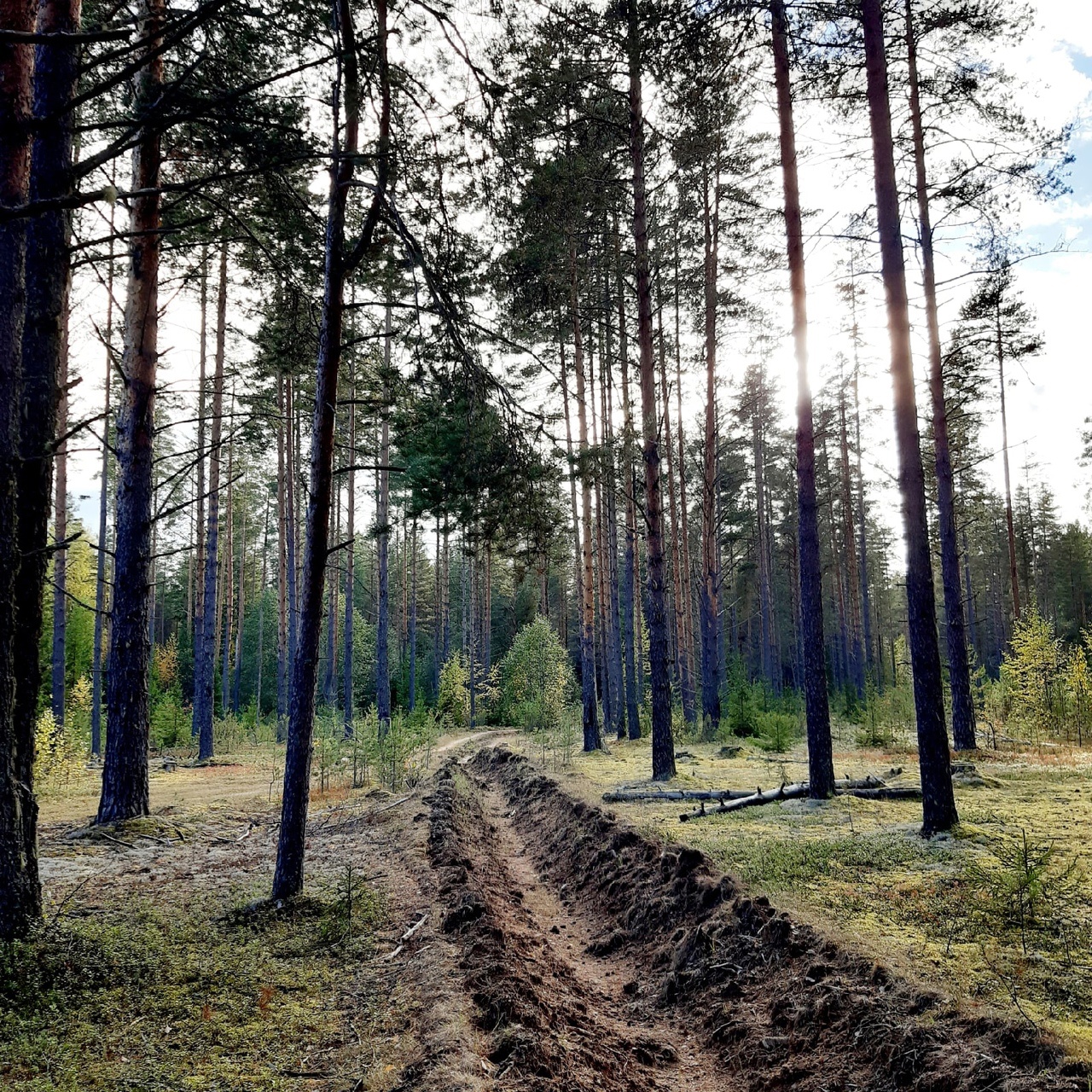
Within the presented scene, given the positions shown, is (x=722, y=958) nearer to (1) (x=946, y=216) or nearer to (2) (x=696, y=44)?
(2) (x=696, y=44)

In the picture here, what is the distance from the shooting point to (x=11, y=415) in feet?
13.6

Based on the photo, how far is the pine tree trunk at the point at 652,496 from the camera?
11.5 m

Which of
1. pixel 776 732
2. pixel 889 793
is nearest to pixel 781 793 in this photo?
pixel 889 793

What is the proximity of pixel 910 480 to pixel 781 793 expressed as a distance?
4.59 m

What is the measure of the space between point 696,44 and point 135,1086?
10421 mm

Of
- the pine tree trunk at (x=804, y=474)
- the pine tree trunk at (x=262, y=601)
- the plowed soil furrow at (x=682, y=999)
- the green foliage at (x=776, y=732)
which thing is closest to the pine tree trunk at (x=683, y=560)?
the green foliage at (x=776, y=732)

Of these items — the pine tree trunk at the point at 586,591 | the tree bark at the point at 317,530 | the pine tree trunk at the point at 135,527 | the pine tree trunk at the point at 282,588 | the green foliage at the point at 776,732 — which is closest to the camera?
the tree bark at the point at 317,530

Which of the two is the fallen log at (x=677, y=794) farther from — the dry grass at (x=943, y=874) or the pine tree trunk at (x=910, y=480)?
the pine tree trunk at (x=910, y=480)

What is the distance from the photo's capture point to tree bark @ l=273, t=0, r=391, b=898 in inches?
223

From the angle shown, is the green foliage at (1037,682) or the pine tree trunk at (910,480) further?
the green foliage at (1037,682)

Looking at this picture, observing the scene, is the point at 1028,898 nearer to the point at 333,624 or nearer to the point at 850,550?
the point at 333,624

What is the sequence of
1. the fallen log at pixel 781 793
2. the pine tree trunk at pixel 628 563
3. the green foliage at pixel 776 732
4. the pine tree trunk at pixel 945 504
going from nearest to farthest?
the fallen log at pixel 781 793 → the pine tree trunk at pixel 945 504 → the green foliage at pixel 776 732 → the pine tree trunk at pixel 628 563

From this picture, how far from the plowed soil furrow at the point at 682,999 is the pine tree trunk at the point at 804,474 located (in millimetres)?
3402

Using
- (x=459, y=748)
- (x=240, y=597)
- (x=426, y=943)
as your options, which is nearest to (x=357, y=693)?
(x=240, y=597)
